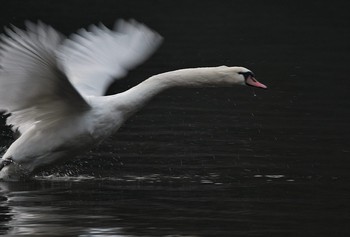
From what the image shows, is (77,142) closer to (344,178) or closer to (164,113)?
(344,178)

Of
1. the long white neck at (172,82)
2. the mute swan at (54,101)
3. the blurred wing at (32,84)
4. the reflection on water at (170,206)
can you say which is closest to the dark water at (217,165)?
the reflection on water at (170,206)

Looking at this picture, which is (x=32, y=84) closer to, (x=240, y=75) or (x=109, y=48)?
(x=240, y=75)

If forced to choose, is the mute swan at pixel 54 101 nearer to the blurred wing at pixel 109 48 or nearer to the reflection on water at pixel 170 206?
the reflection on water at pixel 170 206

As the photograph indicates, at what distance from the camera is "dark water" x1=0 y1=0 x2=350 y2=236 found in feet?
30.2

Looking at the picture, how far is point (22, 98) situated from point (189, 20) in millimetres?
17955

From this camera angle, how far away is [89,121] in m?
10.6

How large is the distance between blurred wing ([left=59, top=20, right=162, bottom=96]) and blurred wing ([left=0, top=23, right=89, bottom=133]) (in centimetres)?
132

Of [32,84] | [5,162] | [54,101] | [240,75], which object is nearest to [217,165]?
[240,75]

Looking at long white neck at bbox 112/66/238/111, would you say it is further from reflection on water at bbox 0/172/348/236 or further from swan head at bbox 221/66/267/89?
reflection on water at bbox 0/172/348/236

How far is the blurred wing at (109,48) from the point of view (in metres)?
12.4

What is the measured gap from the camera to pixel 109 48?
12.5 metres

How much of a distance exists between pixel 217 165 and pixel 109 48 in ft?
5.87

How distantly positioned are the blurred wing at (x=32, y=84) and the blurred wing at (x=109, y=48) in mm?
1323

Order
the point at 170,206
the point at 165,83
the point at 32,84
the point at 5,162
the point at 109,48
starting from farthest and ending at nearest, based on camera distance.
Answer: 1. the point at 109,48
2. the point at 5,162
3. the point at 165,83
4. the point at 32,84
5. the point at 170,206
